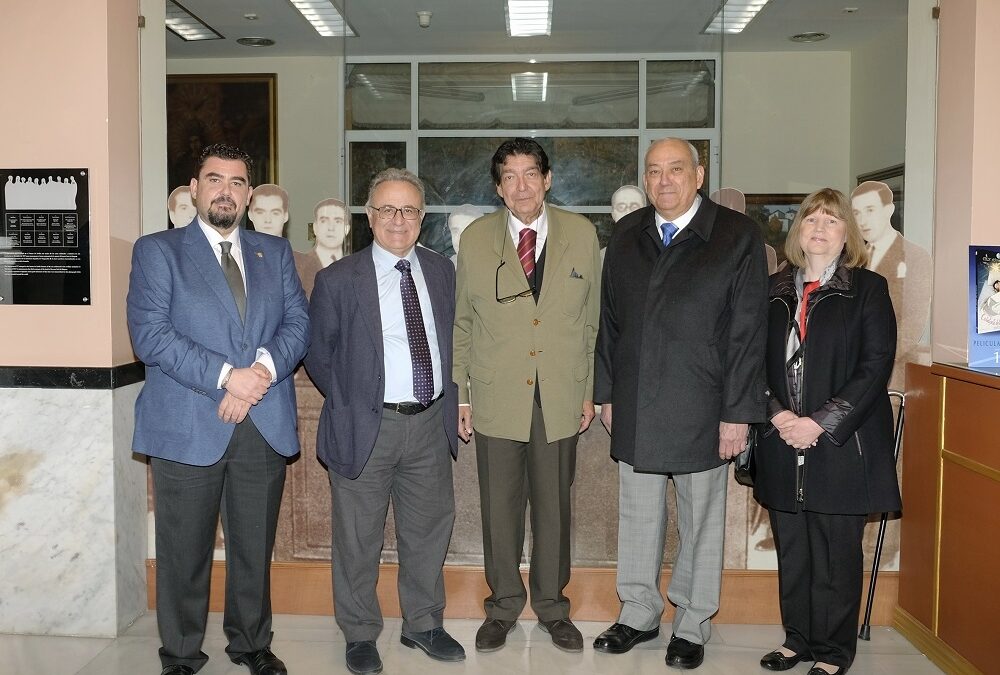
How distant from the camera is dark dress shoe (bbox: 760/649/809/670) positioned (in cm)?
325

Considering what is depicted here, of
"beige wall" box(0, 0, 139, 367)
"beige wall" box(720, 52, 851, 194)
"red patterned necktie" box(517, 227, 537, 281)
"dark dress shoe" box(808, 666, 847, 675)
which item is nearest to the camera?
"dark dress shoe" box(808, 666, 847, 675)

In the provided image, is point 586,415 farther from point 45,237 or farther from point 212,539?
point 45,237

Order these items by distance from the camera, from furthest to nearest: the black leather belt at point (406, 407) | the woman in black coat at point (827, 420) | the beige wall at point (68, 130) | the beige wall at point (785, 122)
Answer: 1. the beige wall at point (785, 122)
2. the beige wall at point (68, 130)
3. the black leather belt at point (406, 407)
4. the woman in black coat at point (827, 420)

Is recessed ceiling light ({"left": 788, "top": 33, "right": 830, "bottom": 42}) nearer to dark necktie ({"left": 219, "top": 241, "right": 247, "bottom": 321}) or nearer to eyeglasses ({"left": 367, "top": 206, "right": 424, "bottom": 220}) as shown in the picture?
eyeglasses ({"left": 367, "top": 206, "right": 424, "bottom": 220})

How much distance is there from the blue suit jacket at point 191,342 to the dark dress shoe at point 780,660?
6.54 feet

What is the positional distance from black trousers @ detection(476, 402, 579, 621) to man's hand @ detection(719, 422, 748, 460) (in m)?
0.57

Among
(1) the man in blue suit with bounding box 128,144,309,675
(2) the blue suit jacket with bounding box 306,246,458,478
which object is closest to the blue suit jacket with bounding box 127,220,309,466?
(1) the man in blue suit with bounding box 128,144,309,675

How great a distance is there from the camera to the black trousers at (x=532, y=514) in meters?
3.38

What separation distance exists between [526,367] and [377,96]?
5.50 feet

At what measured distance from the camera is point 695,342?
3127 millimetres

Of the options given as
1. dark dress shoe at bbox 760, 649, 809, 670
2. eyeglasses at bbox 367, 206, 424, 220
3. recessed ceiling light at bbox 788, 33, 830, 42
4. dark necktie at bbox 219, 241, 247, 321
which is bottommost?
dark dress shoe at bbox 760, 649, 809, 670

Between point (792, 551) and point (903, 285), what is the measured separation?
1.30 metres

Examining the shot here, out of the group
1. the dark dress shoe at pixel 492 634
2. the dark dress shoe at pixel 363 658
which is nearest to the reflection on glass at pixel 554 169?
the dark dress shoe at pixel 492 634

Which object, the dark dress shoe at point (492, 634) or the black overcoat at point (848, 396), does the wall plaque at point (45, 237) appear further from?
the black overcoat at point (848, 396)
